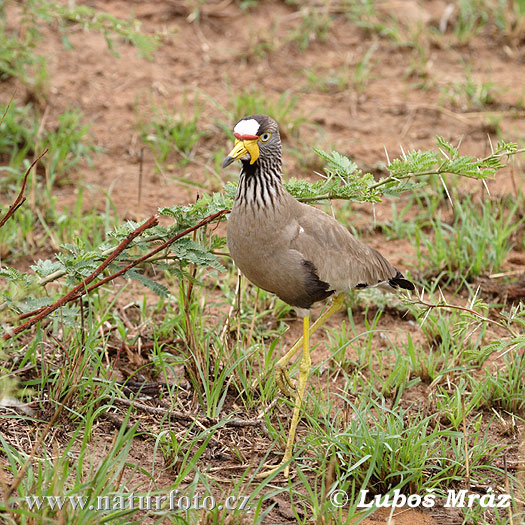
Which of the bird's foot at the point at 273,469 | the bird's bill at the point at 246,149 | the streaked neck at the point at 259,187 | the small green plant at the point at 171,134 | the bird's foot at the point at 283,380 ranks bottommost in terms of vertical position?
the bird's foot at the point at 273,469

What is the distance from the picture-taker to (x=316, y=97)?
23.2 ft

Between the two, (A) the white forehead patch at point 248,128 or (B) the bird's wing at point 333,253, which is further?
(B) the bird's wing at point 333,253

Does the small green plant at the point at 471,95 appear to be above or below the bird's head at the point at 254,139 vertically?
below

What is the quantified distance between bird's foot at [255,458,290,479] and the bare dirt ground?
2.06 m

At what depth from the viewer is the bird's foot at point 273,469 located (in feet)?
11.1

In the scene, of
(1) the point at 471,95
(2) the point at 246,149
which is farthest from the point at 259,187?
(1) the point at 471,95

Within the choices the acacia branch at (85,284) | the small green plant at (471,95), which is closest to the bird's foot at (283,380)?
the acacia branch at (85,284)

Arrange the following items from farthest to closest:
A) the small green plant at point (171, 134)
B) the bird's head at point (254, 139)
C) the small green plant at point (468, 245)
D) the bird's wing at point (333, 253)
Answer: the small green plant at point (171, 134), the small green plant at point (468, 245), the bird's wing at point (333, 253), the bird's head at point (254, 139)

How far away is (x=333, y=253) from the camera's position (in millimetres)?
3791

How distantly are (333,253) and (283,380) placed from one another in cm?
67

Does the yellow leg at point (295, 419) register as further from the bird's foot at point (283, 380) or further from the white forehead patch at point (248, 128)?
the white forehead patch at point (248, 128)

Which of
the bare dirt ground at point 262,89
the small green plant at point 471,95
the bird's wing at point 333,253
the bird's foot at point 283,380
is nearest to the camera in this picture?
the bird's wing at point 333,253

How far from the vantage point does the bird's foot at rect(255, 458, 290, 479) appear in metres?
3.37

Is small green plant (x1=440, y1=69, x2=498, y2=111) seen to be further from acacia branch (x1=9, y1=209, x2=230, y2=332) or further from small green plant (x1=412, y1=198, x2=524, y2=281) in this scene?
acacia branch (x1=9, y1=209, x2=230, y2=332)
